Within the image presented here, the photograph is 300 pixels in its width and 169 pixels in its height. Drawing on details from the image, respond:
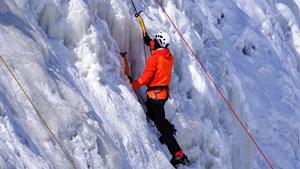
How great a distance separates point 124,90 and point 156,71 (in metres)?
0.61

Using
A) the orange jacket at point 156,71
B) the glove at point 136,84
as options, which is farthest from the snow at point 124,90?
the orange jacket at point 156,71

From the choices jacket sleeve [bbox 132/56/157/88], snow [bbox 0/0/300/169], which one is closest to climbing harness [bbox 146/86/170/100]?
jacket sleeve [bbox 132/56/157/88]

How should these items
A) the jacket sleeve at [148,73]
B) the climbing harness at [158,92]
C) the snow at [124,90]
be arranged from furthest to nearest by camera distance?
the climbing harness at [158,92] → the jacket sleeve at [148,73] → the snow at [124,90]

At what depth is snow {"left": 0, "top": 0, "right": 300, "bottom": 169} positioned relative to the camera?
19.7ft

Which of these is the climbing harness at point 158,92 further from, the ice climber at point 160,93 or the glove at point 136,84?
the glove at point 136,84

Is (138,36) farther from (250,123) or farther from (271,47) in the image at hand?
(271,47)

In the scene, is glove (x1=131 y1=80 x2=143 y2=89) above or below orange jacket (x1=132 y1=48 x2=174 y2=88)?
below

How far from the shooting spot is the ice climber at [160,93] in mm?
7980

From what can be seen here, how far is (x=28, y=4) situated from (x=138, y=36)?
7.21 feet

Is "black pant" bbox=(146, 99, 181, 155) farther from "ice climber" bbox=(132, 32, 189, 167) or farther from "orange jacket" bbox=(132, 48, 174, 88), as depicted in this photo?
"orange jacket" bbox=(132, 48, 174, 88)

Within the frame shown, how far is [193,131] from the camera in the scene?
29.7 feet

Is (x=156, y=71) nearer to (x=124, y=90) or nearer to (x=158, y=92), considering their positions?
(x=158, y=92)

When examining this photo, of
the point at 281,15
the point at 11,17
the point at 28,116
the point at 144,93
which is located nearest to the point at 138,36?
the point at 144,93

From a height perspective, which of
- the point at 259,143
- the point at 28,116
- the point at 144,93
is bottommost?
the point at 259,143
